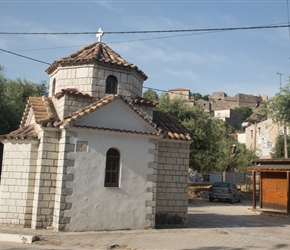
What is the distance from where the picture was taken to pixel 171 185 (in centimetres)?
1395

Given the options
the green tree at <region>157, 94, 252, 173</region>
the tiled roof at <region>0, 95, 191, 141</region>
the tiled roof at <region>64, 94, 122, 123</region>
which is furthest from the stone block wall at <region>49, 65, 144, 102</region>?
the green tree at <region>157, 94, 252, 173</region>

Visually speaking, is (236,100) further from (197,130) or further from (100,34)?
(100,34)


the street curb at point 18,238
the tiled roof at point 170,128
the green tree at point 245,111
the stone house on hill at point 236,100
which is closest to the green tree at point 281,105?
the tiled roof at point 170,128

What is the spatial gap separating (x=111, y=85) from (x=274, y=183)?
1274 centimetres

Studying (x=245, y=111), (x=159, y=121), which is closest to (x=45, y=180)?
(x=159, y=121)

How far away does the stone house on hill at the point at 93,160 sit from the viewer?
11.6 metres

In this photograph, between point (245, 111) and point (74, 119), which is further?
point (245, 111)

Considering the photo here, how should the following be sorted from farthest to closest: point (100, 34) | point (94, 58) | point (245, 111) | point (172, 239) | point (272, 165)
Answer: point (245, 111)
point (272, 165)
point (100, 34)
point (94, 58)
point (172, 239)

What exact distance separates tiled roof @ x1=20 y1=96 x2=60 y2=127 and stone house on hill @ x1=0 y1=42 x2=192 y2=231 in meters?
0.04

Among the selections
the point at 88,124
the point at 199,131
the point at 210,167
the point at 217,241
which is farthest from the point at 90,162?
the point at 210,167

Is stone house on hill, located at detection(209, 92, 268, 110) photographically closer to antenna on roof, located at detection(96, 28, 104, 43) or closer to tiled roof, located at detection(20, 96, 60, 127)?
antenna on roof, located at detection(96, 28, 104, 43)

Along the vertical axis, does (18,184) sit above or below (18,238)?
above

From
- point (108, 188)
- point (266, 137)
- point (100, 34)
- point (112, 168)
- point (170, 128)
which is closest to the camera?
point (108, 188)

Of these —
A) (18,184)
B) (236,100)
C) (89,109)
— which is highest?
(236,100)
